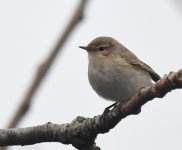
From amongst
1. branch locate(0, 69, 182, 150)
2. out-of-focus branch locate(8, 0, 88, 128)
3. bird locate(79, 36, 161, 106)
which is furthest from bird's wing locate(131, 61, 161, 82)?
out-of-focus branch locate(8, 0, 88, 128)

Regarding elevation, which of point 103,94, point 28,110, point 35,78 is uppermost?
point 35,78

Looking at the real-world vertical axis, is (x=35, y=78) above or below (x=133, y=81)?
above

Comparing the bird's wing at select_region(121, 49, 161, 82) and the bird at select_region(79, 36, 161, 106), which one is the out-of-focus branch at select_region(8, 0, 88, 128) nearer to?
the bird at select_region(79, 36, 161, 106)

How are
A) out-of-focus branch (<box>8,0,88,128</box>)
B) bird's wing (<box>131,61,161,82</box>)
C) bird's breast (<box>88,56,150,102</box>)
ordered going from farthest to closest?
1. bird's wing (<box>131,61,161,82</box>)
2. bird's breast (<box>88,56,150,102</box>)
3. out-of-focus branch (<box>8,0,88,128</box>)

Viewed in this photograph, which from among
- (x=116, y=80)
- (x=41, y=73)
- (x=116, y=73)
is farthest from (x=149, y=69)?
(x=41, y=73)

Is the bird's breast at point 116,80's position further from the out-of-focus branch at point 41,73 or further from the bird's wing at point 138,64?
the out-of-focus branch at point 41,73

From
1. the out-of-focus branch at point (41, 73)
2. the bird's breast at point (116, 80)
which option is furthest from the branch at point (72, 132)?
the bird's breast at point (116, 80)

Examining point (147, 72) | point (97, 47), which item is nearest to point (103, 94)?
point (147, 72)

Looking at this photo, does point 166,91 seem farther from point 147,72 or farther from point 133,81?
point 147,72

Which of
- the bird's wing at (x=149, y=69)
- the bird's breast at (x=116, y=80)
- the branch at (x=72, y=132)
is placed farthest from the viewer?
the bird's wing at (x=149, y=69)
